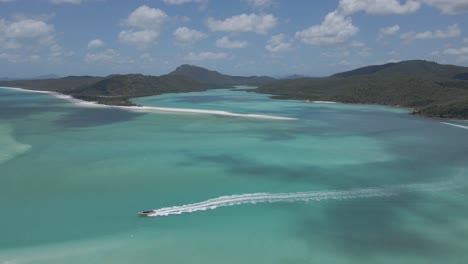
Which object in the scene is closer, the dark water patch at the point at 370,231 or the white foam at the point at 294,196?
the dark water patch at the point at 370,231

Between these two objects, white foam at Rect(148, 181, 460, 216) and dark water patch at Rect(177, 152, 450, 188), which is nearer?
white foam at Rect(148, 181, 460, 216)

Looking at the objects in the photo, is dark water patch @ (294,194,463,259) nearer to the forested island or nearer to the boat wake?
the boat wake

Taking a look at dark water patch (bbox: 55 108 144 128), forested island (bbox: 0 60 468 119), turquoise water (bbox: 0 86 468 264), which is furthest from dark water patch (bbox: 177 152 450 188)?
forested island (bbox: 0 60 468 119)

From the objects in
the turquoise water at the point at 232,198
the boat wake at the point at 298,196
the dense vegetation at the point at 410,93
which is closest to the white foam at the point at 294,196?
the boat wake at the point at 298,196

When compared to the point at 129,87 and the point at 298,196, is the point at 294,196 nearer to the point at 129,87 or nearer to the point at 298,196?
the point at 298,196

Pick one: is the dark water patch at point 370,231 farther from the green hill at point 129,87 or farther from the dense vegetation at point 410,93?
the green hill at point 129,87

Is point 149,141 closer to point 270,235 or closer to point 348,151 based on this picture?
point 348,151

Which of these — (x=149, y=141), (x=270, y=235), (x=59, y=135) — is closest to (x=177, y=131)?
(x=149, y=141)
